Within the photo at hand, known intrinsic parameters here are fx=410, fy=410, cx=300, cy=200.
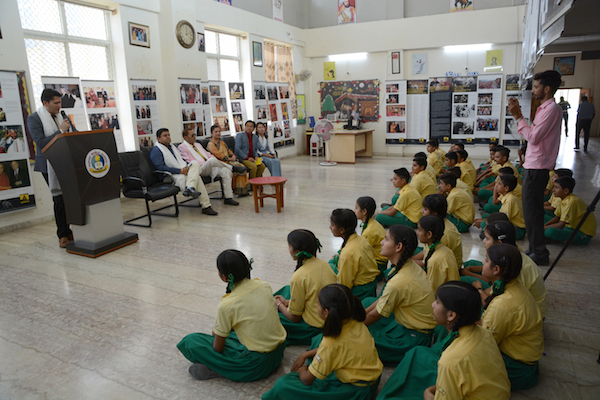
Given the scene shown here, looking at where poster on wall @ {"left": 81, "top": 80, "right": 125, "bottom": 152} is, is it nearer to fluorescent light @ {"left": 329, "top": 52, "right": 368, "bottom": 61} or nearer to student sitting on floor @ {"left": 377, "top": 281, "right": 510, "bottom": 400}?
student sitting on floor @ {"left": 377, "top": 281, "right": 510, "bottom": 400}

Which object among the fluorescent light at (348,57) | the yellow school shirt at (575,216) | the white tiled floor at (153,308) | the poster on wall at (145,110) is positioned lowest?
the white tiled floor at (153,308)

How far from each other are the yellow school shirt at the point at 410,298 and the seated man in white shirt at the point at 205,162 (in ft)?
14.5

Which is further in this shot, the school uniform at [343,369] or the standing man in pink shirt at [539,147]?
the standing man in pink shirt at [539,147]

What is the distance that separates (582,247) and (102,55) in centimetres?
696

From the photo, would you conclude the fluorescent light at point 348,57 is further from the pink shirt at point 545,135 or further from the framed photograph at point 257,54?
the pink shirt at point 545,135

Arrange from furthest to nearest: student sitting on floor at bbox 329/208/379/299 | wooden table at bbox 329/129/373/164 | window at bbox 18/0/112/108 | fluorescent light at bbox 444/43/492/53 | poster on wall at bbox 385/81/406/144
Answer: poster on wall at bbox 385/81/406/144
wooden table at bbox 329/129/373/164
fluorescent light at bbox 444/43/492/53
window at bbox 18/0/112/108
student sitting on floor at bbox 329/208/379/299

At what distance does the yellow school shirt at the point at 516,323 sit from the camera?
1.99 metres

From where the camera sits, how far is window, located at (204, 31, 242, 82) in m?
8.70

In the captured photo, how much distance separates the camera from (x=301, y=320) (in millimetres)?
2576

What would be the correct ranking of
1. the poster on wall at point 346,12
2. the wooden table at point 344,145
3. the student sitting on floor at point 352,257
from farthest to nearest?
the poster on wall at point 346,12, the wooden table at point 344,145, the student sitting on floor at point 352,257

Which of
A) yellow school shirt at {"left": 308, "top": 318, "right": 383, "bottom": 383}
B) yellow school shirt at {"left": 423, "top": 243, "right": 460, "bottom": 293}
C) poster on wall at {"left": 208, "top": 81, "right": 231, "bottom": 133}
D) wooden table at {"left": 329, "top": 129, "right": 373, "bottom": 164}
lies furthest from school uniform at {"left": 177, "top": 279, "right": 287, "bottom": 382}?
wooden table at {"left": 329, "top": 129, "right": 373, "bottom": 164}

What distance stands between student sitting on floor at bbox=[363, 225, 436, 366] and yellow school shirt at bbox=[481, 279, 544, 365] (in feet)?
1.08

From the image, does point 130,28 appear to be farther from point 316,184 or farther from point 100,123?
point 316,184

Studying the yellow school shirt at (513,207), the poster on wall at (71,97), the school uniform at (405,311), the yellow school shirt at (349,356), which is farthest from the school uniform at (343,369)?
the poster on wall at (71,97)
